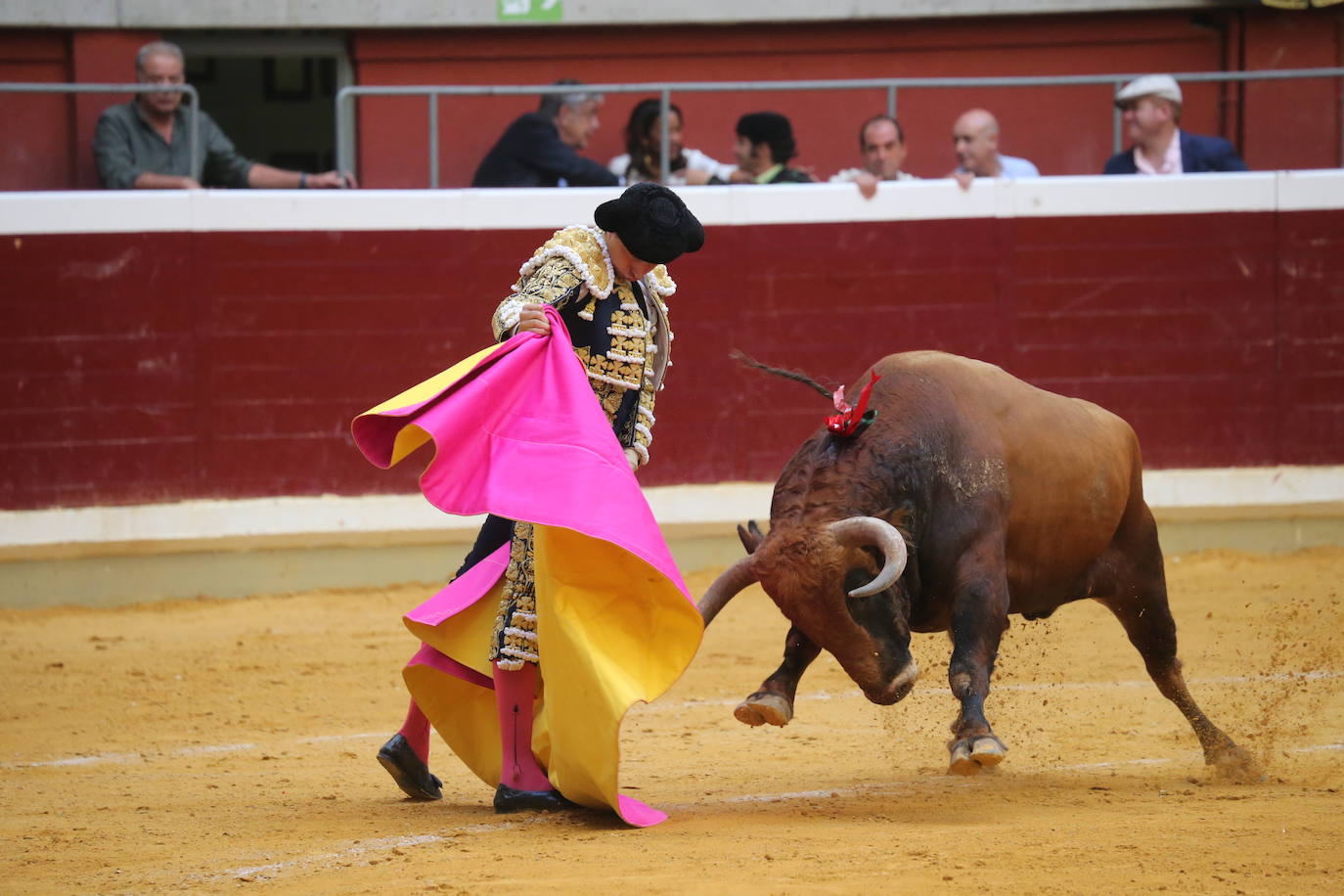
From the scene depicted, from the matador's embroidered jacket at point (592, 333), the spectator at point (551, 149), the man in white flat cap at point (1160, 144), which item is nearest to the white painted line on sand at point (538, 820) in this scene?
the matador's embroidered jacket at point (592, 333)

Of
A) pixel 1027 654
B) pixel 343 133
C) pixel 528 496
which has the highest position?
pixel 343 133

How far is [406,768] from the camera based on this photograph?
4.27 metres

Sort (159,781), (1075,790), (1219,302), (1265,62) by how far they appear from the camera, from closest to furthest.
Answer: (1075,790) < (159,781) < (1219,302) < (1265,62)

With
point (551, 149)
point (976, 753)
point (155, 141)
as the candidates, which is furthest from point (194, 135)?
point (976, 753)

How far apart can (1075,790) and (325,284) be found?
4638 mm

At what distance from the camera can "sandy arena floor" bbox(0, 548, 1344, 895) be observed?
3.47 metres

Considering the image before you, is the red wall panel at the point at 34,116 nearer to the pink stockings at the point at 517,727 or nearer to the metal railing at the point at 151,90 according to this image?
the metal railing at the point at 151,90

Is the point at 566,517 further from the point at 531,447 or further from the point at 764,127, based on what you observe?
the point at 764,127

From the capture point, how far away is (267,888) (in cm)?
338

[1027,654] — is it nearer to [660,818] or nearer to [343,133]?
[660,818]

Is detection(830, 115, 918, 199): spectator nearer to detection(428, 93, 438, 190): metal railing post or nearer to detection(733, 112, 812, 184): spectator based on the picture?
detection(733, 112, 812, 184): spectator

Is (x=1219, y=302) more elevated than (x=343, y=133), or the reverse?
(x=343, y=133)

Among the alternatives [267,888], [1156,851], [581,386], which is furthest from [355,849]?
[1156,851]

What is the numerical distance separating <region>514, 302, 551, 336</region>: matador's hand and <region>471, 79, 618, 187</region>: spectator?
3982 millimetres
